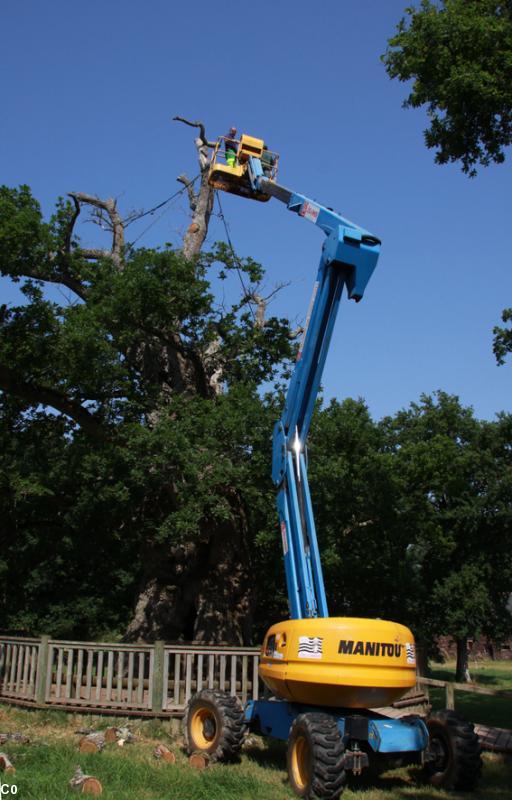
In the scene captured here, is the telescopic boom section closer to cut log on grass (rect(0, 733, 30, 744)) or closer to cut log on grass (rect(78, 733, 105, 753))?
cut log on grass (rect(78, 733, 105, 753))

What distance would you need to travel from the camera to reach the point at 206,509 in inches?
612

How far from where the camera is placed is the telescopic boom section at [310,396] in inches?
376

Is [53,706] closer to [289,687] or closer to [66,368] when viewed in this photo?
[289,687]

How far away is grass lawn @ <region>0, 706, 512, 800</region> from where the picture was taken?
7.64 m

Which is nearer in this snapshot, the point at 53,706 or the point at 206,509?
the point at 53,706

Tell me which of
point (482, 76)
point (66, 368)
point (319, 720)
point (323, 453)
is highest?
point (482, 76)

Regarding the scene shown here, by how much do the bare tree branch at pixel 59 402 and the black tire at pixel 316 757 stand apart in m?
9.92

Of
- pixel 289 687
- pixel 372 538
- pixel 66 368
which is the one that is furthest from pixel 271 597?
pixel 289 687

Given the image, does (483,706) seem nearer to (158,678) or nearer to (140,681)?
(158,678)

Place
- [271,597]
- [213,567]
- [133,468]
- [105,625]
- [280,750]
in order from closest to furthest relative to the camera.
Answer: [280,750], [133,468], [213,567], [271,597], [105,625]

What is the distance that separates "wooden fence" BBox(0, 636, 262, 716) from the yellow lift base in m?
8.18

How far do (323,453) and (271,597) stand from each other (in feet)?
28.3

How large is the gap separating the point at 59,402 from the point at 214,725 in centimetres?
936

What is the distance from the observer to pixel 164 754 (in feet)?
31.8
